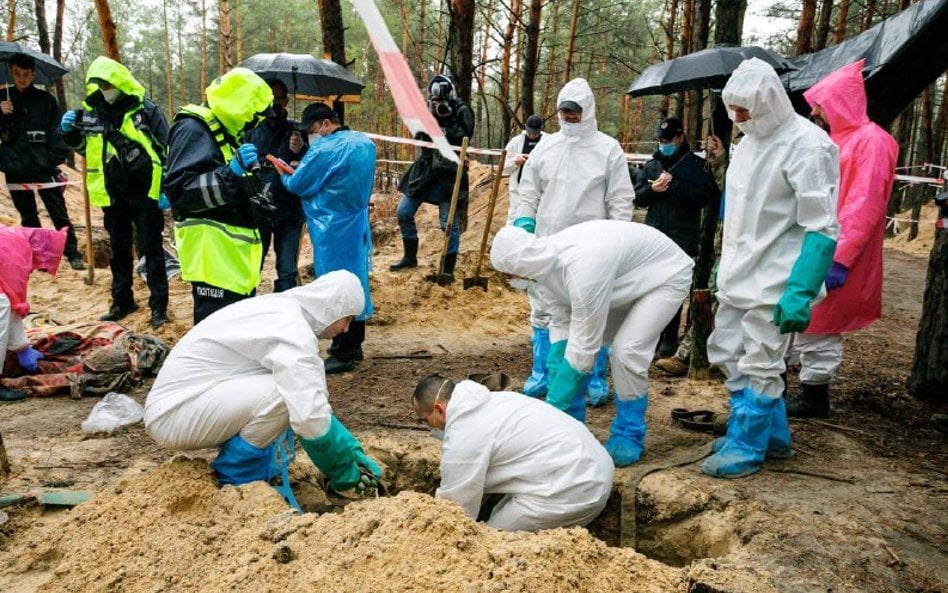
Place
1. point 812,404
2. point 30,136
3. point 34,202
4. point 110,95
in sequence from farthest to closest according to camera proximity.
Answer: point 34,202
point 30,136
point 110,95
point 812,404

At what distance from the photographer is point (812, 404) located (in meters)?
4.06

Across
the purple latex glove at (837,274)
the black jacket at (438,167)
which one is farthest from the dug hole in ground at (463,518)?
the black jacket at (438,167)

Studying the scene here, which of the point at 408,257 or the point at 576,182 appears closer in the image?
the point at 576,182

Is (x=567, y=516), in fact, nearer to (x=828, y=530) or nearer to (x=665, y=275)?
(x=828, y=530)

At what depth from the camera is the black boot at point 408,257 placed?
7488 mm

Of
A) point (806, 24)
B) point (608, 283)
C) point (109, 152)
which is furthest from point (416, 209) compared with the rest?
point (806, 24)

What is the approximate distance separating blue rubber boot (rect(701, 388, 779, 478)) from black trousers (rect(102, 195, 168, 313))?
463 cm

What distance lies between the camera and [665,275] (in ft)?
11.4

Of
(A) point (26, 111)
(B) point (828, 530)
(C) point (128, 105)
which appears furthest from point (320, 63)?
(B) point (828, 530)

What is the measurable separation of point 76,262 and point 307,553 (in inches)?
282

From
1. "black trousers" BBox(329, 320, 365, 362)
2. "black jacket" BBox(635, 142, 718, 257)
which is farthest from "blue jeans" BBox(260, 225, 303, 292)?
"black jacket" BBox(635, 142, 718, 257)

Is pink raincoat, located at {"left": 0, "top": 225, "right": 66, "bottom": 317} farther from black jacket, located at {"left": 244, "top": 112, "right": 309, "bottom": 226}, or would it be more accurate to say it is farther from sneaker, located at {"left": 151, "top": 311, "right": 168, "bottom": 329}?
black jacket, located at {"left": 244, "top": 112, "right": 309, "bottom": 226}

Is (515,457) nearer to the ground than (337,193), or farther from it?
nearer to the ground

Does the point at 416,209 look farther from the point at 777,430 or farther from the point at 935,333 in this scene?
the point at 935,333
